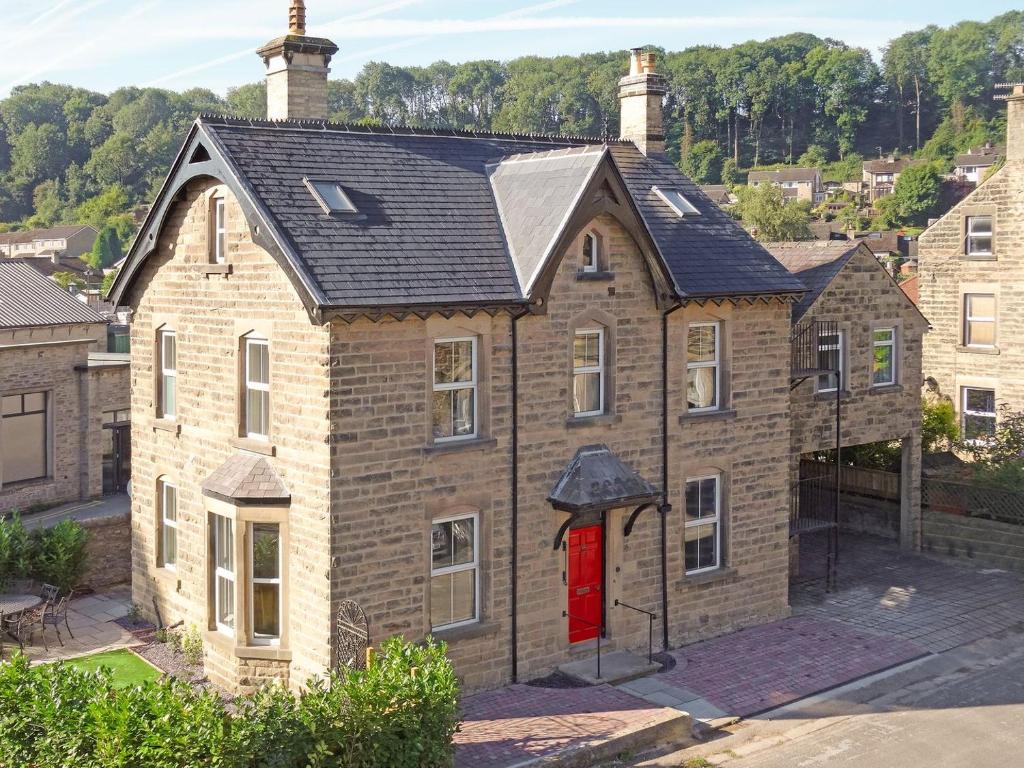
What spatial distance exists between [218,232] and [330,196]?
209 cm

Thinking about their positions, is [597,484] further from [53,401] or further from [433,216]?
[53,401]

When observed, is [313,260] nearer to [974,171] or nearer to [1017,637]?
[1017,637]

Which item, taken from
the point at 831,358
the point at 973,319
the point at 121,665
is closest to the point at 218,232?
the point at 121,665

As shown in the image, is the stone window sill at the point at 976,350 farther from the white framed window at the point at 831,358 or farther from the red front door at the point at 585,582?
the red front door at the point at 585,582

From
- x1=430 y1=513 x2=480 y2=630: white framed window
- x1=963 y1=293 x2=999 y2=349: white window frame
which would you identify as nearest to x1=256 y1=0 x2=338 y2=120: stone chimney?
x1=430 y1=513 x2=480 y2=630: white framed window

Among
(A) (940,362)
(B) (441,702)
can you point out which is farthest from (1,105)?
(B) (441,702)

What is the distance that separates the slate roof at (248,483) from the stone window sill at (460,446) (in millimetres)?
2207

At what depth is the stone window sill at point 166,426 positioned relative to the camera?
64.2ft

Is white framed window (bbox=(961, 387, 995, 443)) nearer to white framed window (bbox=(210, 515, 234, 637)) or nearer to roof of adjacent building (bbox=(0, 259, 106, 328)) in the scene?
white framed window (bbox=(210, 515, 234, 637))

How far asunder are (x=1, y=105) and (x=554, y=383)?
175595 millimetres

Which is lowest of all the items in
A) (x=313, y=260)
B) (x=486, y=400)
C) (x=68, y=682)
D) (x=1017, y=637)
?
(x=1017, y=637)

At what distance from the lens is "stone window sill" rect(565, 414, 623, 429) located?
18.5m

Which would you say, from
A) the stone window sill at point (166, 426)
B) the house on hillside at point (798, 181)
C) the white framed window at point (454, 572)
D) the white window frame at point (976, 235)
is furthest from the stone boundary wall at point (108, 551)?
the house on hillside at point (798, 181)

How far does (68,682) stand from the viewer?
43.6ft
